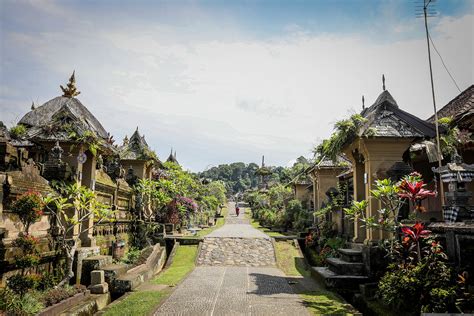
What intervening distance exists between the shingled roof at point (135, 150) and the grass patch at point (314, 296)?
27.1 ft

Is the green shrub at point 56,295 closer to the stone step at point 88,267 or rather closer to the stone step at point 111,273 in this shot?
the stone step at point 111,273

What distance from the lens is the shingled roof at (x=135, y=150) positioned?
56.8 feet

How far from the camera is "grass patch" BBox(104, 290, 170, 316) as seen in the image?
7.12 metres

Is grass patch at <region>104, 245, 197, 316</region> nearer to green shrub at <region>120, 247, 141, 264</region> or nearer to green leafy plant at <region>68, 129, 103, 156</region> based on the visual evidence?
green shrub at <region>120, 247, 141, 264</region>

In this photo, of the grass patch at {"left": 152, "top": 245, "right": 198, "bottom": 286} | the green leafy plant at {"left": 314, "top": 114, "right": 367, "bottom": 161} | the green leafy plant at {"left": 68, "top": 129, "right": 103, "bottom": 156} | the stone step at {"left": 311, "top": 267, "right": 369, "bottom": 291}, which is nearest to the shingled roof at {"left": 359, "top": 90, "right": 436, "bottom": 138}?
the green leafy plant at {"left": 314, "top": 114, "right": 367, "bottom": 161}

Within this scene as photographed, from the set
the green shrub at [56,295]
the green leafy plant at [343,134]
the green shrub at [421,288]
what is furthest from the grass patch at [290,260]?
the green shrub at [56,295]

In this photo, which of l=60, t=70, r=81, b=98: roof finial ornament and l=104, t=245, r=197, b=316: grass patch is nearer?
l=104, t=245, r=197, b=316: grass patch

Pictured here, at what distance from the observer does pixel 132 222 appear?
15641 millimetres

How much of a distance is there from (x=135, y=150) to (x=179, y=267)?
23.9 feet

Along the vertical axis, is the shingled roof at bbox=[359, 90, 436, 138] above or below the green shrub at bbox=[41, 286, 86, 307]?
above

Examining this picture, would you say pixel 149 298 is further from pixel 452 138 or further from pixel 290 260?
pixel 452 138

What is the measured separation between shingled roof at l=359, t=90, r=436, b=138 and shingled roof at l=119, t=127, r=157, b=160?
438 inches

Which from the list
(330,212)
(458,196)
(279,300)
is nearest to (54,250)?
(279,300)

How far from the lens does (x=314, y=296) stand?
8.52 metres
